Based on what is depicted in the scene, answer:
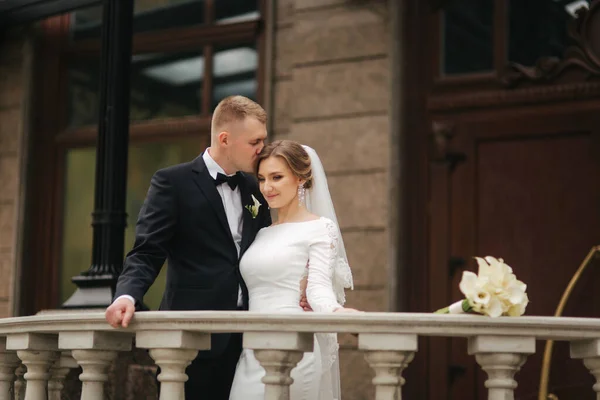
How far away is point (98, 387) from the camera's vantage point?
3.62 m

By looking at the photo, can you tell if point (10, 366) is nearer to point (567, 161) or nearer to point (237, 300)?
point (237, 300)

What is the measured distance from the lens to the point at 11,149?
8547mm

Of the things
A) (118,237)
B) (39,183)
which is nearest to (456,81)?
(118,237)

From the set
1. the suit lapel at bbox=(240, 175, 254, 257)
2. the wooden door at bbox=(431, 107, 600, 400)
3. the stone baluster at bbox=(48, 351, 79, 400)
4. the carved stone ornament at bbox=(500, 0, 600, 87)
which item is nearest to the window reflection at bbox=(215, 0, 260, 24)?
the wooden door at bbox=(431, 107, 600, 400)

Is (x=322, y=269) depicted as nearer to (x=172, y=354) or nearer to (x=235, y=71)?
(x=172, y=354)

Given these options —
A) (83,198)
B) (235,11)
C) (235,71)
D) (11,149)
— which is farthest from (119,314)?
(11,149)

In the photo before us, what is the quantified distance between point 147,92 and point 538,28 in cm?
323

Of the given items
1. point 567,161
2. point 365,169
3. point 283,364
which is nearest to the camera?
point 283,364

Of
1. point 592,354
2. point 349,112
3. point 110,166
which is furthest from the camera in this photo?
point 349,112

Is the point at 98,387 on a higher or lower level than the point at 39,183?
lower

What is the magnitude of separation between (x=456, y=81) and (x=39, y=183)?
12.3 feet

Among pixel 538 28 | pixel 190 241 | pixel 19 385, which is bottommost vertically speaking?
pixel 19 385

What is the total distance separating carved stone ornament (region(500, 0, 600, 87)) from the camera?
6488 mm

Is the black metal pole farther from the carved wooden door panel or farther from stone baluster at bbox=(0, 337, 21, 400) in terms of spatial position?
the carved wooden door panel
